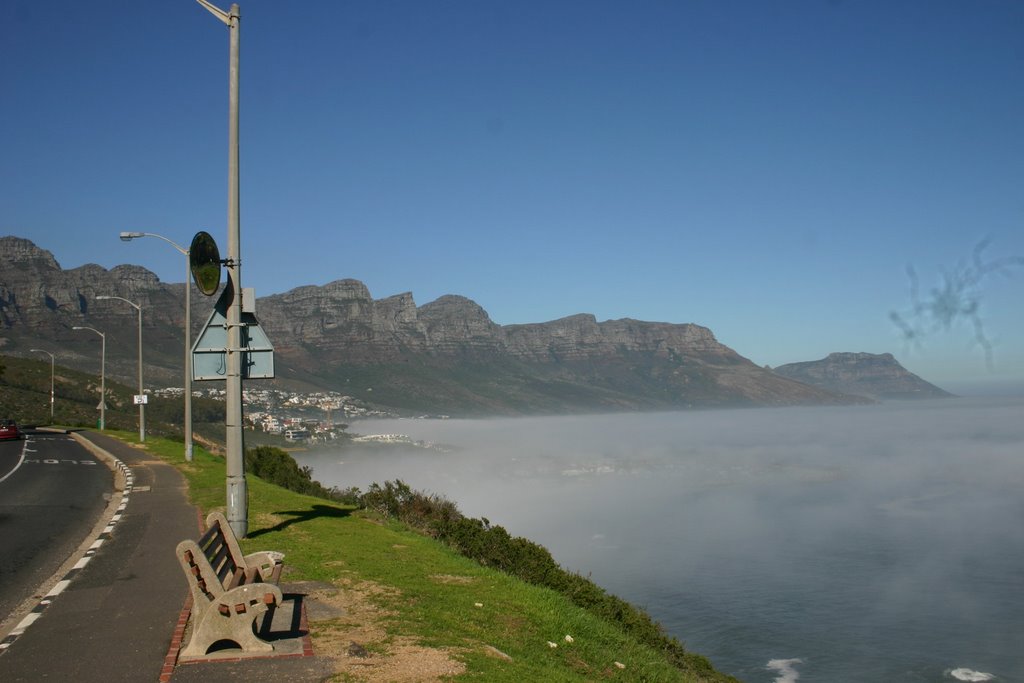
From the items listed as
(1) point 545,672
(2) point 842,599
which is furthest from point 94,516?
(2) point 842,599

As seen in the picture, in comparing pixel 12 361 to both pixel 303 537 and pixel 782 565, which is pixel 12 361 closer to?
pixel 782 565

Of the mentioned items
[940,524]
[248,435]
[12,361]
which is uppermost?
[12,361]

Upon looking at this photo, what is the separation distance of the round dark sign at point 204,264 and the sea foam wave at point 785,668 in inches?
1667

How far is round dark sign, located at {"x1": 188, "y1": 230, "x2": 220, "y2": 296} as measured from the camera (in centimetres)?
1155

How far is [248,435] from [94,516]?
118574 millimetres

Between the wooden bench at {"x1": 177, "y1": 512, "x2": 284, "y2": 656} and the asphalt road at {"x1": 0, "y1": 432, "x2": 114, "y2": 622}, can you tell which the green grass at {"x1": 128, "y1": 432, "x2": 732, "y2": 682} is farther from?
the asphalt road at {"x1": 0, "y1": 432, "x2": 114, "y2": 622}

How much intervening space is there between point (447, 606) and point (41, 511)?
488 inches

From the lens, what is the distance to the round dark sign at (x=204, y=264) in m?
11.5

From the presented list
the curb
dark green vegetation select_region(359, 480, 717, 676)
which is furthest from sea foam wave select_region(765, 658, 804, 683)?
the curb

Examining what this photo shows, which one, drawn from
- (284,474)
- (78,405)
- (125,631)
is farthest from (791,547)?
(125,631)

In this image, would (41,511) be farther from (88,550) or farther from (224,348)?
(224,348)

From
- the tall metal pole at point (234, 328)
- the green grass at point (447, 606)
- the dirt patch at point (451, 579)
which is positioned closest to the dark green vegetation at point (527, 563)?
the green grass at point (447, 606)

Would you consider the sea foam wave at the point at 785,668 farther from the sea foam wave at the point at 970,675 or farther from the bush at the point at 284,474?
the bush at the point at 284,474

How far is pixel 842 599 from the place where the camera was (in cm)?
6738
